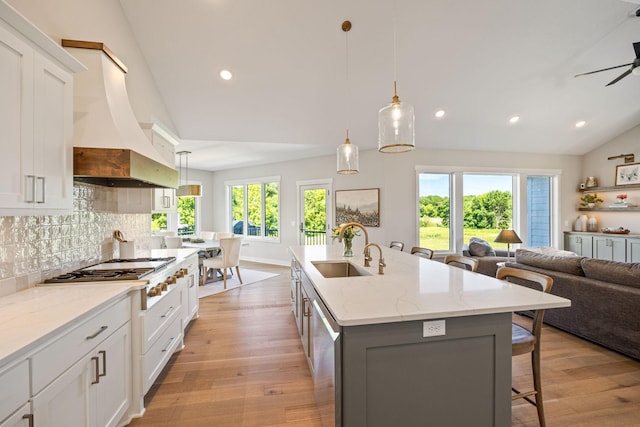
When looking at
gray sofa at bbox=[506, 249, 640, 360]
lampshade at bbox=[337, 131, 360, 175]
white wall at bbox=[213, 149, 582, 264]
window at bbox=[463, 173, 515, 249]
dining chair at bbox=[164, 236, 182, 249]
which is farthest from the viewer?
window at bbox=[463, 173, 515, 249]

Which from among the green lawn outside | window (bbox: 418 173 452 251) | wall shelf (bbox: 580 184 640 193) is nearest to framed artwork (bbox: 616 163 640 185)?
wall shelf (bbox: 580 184 640 193)

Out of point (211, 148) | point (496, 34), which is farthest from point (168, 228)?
point (496, 34)

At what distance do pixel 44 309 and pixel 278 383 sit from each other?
1621mm

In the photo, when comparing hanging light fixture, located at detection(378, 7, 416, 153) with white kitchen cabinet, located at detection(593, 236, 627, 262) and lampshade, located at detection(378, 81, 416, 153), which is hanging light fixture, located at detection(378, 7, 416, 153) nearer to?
lampshade, located at detection(378, 81, 416, 153)

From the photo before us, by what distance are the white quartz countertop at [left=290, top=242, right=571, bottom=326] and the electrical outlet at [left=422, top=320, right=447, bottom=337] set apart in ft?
0.16

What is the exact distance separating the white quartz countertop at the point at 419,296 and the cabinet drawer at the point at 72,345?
1179mm

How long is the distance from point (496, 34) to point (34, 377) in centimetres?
503

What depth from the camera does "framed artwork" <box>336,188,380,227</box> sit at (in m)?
5.83

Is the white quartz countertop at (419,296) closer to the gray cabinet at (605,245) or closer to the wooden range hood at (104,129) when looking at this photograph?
the wooden range hood at (104,129)

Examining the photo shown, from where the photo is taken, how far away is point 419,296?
5.11 ft

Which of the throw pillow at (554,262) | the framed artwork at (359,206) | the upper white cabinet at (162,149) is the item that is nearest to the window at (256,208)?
the framed artwork at (359,206)

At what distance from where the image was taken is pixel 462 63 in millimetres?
3934

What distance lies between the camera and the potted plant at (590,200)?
6438mm

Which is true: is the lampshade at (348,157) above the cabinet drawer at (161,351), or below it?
above
